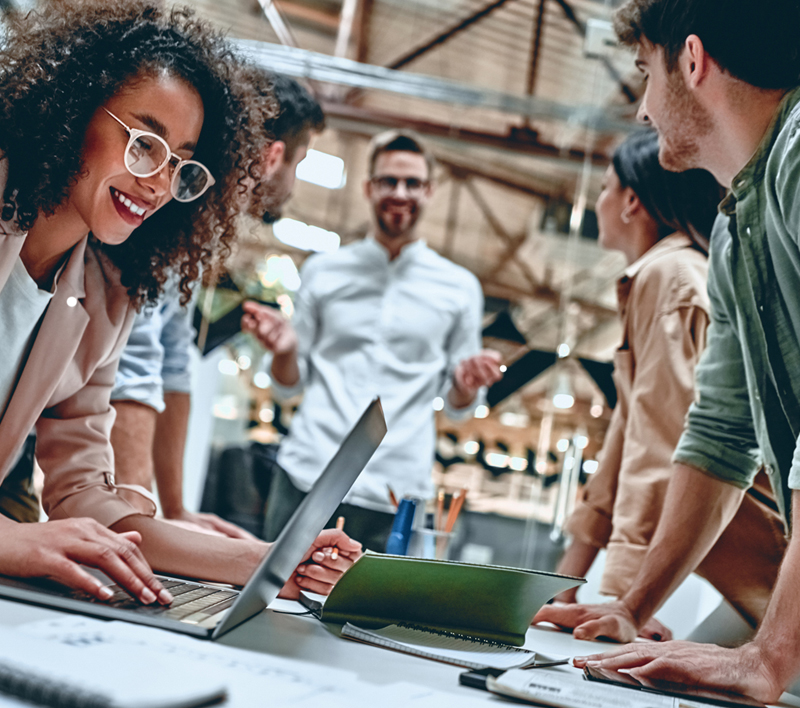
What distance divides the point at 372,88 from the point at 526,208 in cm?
154

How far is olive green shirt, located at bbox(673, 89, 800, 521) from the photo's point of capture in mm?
1102

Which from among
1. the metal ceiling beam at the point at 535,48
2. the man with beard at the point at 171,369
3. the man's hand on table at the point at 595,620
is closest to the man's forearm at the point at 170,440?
the man with beard at the point at 171,369

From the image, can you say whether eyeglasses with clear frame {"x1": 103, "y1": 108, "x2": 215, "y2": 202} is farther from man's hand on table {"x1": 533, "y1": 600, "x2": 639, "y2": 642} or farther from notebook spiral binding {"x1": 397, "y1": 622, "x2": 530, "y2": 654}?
man's hand on table {"x1": 533, "y1": 600, "x2": 639, "y2": 642}

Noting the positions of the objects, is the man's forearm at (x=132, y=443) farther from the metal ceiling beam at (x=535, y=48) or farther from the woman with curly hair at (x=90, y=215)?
the metal ceiling beam at (x=535, y=48)

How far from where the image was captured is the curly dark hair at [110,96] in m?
1.22

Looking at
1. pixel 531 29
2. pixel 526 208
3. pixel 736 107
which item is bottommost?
pixel 736 107

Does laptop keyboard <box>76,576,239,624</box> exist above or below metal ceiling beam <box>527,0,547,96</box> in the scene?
below

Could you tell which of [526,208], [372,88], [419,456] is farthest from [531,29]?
[419,456]

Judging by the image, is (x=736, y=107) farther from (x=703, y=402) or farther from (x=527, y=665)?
(x=527, y=665)

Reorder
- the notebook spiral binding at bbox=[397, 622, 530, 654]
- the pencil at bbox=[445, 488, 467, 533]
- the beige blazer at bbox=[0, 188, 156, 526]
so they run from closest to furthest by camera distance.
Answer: the notebook spiral binding at bbox=[397, 622, 530, 654], the beige blazer at bbox=[0, 188, 156, 526], the pencil at bbox=[445, 488, 467, 533]

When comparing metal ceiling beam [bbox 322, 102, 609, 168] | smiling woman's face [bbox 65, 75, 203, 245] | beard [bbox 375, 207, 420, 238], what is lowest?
smiling woman's face [bbox 65, 75, 203, 245]

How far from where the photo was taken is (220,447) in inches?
181

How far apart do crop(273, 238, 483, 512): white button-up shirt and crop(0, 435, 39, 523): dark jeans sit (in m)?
0.97

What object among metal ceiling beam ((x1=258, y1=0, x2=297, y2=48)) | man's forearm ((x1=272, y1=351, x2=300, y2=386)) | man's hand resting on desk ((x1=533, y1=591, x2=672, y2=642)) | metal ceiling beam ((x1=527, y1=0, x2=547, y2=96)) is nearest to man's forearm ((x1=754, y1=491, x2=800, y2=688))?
man's hand resting on desk ((x1=533, y1=591, x2=672, y2=642))
